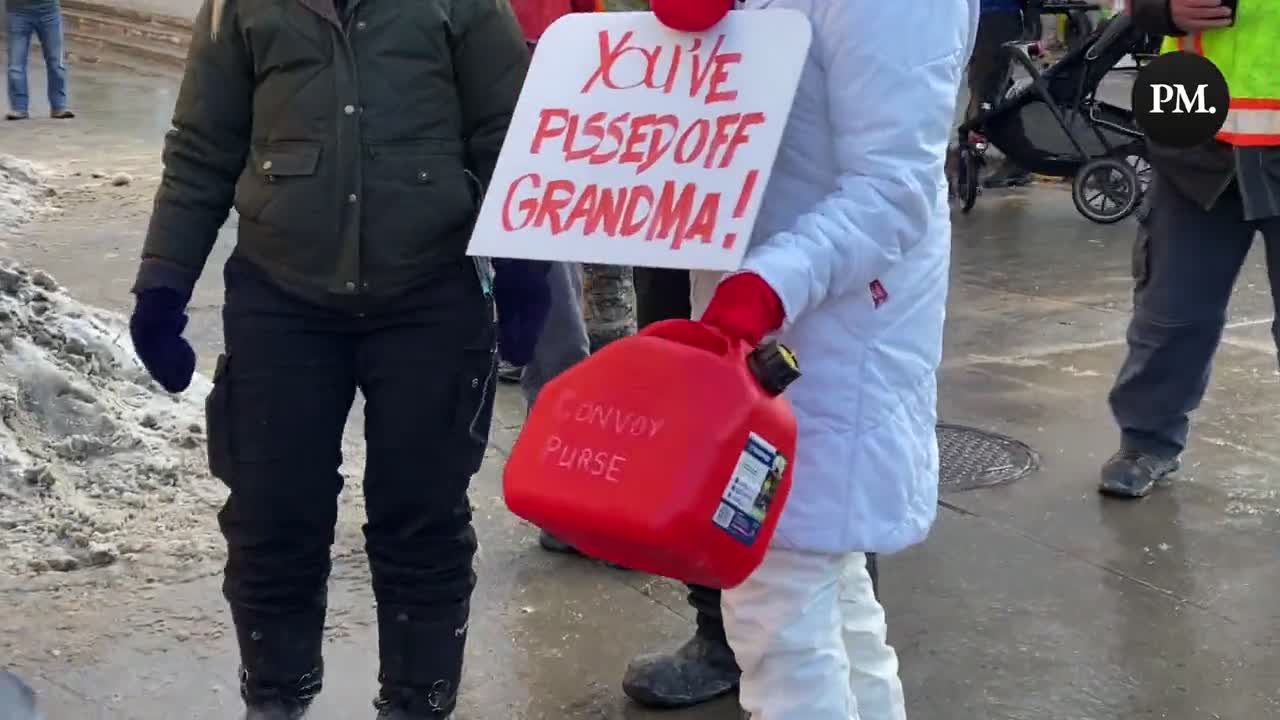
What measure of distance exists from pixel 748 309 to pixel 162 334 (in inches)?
52.0

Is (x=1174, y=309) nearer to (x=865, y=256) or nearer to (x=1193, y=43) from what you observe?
(x=1193, y=43)

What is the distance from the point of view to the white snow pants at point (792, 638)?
2.44 metres

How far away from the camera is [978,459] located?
5203mm

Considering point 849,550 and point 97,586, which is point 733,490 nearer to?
point 849,550

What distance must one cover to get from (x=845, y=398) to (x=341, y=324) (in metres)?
1.03

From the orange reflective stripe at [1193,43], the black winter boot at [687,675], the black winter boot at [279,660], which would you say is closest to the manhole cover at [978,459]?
the orange reflective stripe at [1193,43]

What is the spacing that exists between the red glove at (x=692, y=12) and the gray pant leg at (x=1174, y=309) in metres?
2.72

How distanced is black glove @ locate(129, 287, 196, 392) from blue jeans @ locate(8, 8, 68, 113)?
1190cm

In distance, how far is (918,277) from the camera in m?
2.50

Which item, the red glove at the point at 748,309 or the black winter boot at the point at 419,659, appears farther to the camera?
the black winter boot at the point at 419,659

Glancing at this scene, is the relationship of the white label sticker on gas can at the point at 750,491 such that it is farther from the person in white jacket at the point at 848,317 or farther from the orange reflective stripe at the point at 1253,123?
the orange reflective stripe at the point at 1253,123

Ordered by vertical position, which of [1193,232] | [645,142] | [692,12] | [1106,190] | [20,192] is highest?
[692,12]

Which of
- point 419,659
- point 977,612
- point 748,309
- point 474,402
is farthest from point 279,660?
point 977,612

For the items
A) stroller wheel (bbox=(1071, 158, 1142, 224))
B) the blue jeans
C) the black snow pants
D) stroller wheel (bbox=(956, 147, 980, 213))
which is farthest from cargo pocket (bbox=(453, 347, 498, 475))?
the blue jeans
